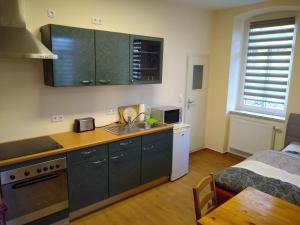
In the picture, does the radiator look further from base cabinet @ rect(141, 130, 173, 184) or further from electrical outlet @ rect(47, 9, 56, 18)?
electrical outlet @ rect(47, 9, 56, 18)

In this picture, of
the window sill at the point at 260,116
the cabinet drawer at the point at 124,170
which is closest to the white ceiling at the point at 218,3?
the window sill at the point at 260,116

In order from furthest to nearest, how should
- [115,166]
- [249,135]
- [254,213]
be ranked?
[249,135] → [115,166] → [254,213]

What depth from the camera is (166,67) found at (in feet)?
12.6

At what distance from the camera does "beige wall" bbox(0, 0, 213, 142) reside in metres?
2.46

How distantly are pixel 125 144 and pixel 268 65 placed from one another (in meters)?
2.93

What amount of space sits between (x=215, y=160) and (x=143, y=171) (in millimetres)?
1806

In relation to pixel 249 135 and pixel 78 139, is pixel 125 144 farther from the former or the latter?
pixel 249 135

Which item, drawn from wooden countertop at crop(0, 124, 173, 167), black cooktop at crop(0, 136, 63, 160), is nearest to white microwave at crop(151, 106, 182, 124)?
wooden countertop at crop(0, 124, 173, 167)

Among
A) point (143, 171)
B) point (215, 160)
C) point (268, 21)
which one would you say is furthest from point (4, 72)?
point (268, 21)

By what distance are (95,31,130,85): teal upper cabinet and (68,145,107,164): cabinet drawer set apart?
0.77 meters

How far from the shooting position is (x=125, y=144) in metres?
2.80

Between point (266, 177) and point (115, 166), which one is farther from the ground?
point (266, 177)

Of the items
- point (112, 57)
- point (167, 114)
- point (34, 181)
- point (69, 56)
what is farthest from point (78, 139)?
point (167, 114)

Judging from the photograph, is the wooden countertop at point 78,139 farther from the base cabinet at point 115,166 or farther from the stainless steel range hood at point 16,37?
the stainless steel range hood at point 16,37
